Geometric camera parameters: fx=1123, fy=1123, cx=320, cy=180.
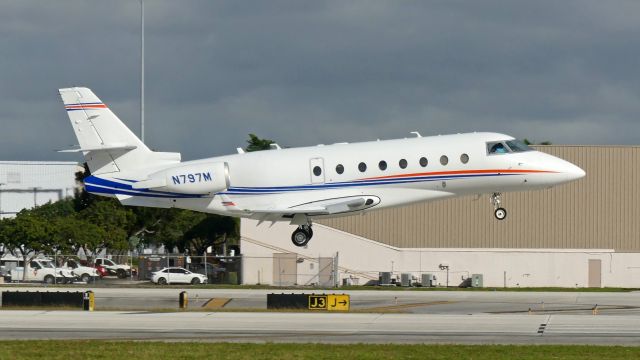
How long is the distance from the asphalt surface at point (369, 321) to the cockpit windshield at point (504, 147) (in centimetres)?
634

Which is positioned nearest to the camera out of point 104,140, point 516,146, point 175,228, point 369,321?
point 369,321

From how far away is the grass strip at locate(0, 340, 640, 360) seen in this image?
28.6 m

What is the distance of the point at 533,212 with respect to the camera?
253ft

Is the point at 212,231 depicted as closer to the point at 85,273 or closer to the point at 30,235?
the point at 30,235

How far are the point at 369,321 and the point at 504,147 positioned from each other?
9.76 metres

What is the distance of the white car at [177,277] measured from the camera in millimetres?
70312

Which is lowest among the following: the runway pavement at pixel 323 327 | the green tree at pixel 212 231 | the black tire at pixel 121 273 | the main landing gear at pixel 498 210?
the runway pavement at pixel 323 327

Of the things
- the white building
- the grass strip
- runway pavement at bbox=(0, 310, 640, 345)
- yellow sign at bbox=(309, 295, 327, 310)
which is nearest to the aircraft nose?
runway pavement at bbox=(0, 310, 640, 345)

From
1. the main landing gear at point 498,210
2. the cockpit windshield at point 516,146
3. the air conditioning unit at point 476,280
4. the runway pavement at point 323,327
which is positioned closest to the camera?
the runway pavement at point 323,327

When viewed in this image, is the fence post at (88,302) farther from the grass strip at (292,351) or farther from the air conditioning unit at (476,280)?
the air conditioning unit at (476,280)

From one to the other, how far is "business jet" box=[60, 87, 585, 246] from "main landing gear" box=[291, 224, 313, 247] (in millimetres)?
49

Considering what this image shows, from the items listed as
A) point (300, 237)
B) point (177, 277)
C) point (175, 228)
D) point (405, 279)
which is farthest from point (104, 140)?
point (175, 228)

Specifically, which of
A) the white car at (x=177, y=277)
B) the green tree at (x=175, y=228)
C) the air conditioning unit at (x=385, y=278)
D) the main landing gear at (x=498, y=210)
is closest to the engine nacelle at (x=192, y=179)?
the main landing gear at (x=498, y=210)

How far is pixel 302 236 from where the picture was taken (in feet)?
148
